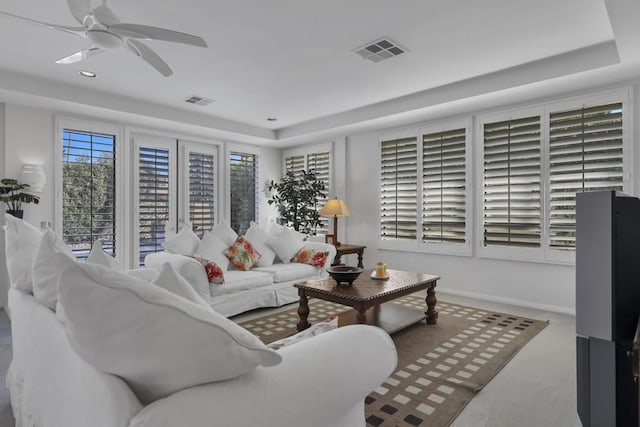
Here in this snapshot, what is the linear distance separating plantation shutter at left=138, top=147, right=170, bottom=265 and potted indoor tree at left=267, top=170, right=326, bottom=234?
178 cm

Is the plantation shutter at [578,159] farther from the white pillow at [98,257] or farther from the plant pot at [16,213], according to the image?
the plant pot at [16,213]

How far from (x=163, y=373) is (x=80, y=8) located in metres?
2.16

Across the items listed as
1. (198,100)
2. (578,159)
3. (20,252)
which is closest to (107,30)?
(20,252)

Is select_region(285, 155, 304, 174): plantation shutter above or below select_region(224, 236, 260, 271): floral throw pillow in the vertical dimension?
above

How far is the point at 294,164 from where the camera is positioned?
7105 millimetres

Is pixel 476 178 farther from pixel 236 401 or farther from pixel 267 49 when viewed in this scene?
pixel 236 401

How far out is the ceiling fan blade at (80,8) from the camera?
2.05 m

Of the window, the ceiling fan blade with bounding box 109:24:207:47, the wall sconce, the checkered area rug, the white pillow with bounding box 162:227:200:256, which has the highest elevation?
the ceiling fan blade with bounding box 109:24:207:47

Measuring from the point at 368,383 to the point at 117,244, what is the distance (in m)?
4.87

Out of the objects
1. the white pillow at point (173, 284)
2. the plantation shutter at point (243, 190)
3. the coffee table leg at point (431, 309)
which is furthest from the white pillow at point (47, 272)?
the plantation shutter at point (243, 190)

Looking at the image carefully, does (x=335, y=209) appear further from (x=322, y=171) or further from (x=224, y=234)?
(x=224, y=234)

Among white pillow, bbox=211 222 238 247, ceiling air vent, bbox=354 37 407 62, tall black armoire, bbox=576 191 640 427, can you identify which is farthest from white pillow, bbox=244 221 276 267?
tall black armoire, bbox=576 191 640 427

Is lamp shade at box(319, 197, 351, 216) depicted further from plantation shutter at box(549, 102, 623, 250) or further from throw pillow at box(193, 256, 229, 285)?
plantation shutter at box(549, 102, 623, 250)

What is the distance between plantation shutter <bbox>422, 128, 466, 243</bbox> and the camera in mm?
4891
